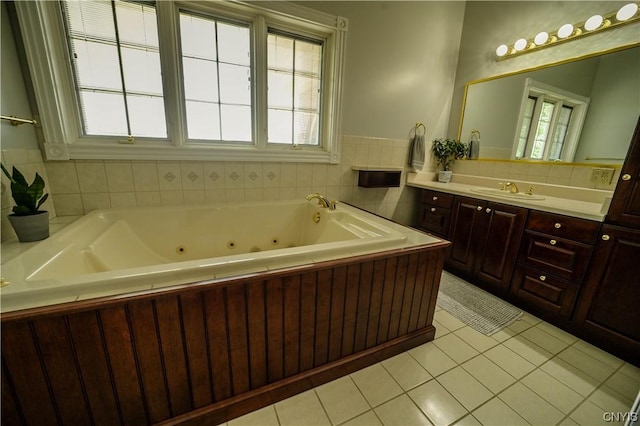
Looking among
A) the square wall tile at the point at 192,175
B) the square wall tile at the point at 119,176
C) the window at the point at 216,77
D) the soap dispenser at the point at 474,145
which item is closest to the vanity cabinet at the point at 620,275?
the soap dispenser at the point at 474,145

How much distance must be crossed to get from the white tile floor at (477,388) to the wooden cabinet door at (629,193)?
828 mm

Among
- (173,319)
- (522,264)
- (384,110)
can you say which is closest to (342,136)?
(384,110)

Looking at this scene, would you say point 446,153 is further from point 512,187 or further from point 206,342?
point 206,342

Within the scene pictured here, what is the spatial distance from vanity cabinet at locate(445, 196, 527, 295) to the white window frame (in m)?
1.28

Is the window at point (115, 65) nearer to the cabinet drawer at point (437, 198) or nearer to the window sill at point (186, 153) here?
the window sill at point (186, 153)

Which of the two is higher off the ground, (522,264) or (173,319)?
(173,319)

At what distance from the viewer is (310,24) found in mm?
1983

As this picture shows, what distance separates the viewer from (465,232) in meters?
2.21

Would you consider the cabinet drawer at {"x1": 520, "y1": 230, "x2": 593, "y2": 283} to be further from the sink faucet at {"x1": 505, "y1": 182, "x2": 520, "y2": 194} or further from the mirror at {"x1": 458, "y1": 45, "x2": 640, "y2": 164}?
the mirror at {"x1": 458, "y1": 45, "x2": 640, "y2": 164}

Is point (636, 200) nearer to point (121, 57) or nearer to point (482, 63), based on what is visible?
point (482, 63)

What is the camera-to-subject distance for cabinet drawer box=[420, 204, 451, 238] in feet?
7.84

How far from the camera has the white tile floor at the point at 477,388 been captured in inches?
42.9

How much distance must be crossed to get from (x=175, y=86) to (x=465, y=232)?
261cm

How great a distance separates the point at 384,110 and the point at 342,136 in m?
0.53
